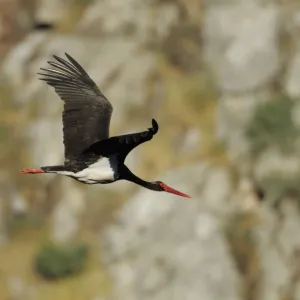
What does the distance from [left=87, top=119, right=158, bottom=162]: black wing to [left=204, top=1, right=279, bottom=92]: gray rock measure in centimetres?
1498

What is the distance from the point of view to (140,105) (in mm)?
26391

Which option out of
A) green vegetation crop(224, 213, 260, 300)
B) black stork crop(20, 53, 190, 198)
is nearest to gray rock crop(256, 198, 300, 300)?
green vegetation crop(224, 213, 260, 300)

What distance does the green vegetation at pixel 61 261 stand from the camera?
2303 centimetres

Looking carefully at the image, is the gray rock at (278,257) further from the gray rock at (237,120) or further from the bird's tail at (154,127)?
the bird's tail at (154,127)

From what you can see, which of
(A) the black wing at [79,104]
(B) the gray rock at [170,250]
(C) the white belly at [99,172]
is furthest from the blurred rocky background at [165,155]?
(C) the white belly at [99,172]

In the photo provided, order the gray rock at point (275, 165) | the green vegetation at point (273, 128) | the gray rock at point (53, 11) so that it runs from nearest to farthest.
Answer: the gray rock at point (275, 165)
the green vegetation at point (273, 128)
the gray rock at point (53, 11)

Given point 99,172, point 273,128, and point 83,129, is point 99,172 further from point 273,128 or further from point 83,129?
point 273,128

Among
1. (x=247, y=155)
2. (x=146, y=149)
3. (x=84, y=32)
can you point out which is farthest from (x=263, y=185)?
(x=84, y=32)

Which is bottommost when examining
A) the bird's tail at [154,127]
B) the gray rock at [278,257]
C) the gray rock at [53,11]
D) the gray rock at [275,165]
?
the bird's tail at [154,127]

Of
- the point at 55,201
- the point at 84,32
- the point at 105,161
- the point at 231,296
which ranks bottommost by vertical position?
the point at 105,161

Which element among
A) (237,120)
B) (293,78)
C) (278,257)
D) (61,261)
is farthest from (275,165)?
(61,261)

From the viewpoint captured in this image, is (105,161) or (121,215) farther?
(121,215)

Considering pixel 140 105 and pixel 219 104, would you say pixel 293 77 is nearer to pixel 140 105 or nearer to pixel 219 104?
pixel 219 104

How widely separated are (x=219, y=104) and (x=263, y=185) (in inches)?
119
